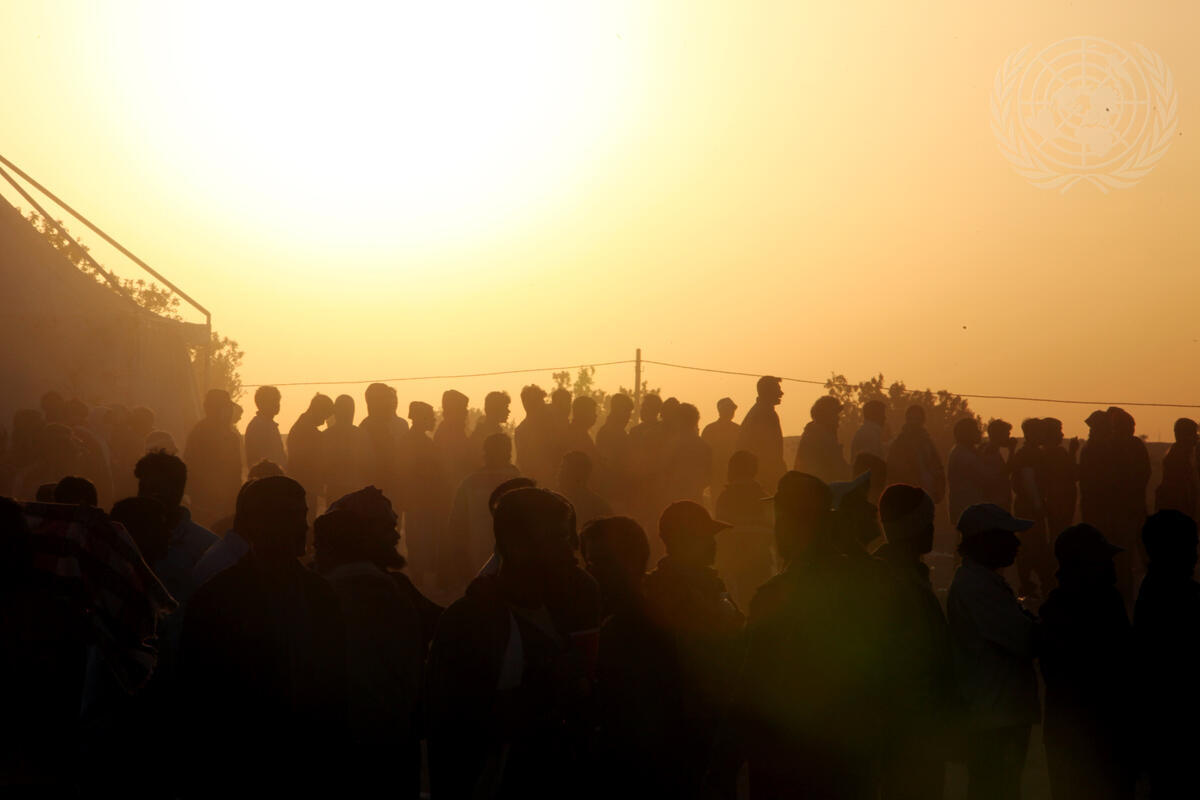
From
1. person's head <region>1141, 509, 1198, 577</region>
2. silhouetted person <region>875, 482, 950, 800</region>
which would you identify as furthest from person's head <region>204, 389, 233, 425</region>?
person's head <region>1141, 509, 1198, 577</region>

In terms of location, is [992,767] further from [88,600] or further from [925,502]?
[88,600]

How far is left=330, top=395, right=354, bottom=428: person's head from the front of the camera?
1228 cm

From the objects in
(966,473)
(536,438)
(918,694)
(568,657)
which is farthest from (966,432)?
(568,657)

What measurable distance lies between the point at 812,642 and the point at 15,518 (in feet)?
9.46

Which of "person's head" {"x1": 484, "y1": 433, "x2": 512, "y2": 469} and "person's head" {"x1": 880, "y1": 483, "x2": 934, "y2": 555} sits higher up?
"person's head" {"x1": 484, "y1": 433, "x2": 512, "y2": 469}

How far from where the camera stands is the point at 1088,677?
20.3ft

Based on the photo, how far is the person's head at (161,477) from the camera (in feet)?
22.0

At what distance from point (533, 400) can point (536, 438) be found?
36cm

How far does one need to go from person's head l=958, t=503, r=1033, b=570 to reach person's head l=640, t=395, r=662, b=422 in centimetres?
633

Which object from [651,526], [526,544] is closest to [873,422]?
[651,526]

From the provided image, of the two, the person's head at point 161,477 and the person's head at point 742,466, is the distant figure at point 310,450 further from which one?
the person's head at point 161,477

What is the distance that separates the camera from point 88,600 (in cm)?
461

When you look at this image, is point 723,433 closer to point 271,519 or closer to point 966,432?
point 966,432

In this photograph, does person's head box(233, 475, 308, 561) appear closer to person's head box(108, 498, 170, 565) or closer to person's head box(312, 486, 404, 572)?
person's head box(312, 486, 404, 572)
